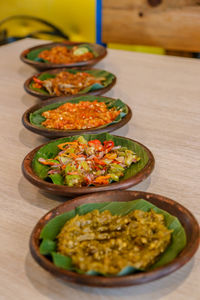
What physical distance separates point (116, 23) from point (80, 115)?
2.20 metres

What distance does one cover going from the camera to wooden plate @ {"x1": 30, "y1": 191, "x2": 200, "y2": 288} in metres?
0.79

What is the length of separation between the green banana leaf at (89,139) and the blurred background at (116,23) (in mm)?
2098

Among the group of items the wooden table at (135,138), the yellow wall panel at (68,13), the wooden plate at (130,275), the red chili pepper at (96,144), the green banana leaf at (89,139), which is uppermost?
the wooden plate at (130,275)

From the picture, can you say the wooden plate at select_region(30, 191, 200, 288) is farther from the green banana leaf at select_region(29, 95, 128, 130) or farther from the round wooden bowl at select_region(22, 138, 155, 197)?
the green banana leaf at select_region(29, 95, 128, 130)

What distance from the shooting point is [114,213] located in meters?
1.03

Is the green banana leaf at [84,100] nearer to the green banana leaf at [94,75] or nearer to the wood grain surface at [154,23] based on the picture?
the green banana leaf at [94,75]

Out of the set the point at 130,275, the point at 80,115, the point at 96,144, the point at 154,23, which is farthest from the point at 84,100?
the point at 154,23

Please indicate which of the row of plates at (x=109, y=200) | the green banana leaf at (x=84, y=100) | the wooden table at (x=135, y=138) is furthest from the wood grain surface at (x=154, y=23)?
A: the row of plates at (x=109, y=200)

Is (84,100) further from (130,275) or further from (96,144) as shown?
(130,275)

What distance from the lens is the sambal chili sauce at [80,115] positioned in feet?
4.95

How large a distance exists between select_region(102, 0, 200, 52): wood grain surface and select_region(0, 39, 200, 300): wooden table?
2.78ft

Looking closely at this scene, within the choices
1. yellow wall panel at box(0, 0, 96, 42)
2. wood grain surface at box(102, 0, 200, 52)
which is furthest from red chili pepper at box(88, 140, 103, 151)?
yellow wall panel at box(0, 0, 96, 42)

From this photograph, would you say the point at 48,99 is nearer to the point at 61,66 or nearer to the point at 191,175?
the point at 61,66

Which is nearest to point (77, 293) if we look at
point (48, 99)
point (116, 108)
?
point (116, 108)
